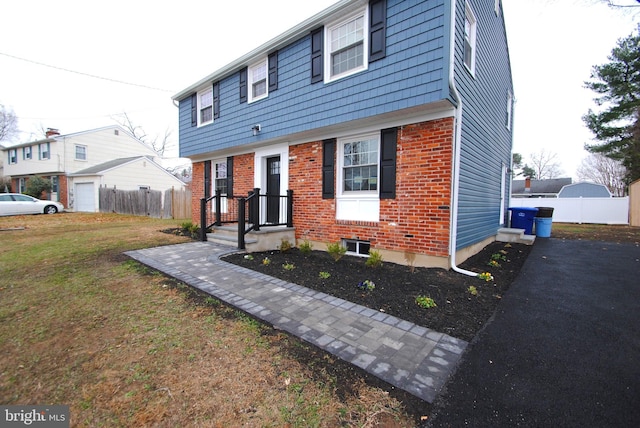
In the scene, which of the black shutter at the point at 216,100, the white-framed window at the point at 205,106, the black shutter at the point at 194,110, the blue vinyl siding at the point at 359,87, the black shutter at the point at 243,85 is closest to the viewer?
the blue vinyl siding at the point at 359,87

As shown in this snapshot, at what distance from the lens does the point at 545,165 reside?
41719mm

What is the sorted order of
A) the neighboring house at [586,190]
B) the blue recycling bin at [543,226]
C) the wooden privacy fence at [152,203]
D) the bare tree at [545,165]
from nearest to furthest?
the blue recycling bin at [543,226]
the wooden privacy fence at [152,203]
the neighboring house at [586,190]
the bare tree at [545,165]

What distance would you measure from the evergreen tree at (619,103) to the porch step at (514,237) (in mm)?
11543

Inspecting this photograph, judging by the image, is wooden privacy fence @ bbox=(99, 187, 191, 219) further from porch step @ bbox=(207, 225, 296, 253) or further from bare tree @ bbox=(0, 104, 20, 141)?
bare tree @ bbox=(0, 104, 20, 141)

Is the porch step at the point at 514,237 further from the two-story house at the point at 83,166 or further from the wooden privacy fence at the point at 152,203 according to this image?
the two-story house at the point at 83,166

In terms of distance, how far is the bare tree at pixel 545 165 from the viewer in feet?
136

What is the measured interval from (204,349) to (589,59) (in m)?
23.0

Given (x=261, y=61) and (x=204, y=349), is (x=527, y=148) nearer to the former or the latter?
(x=261, y=61)

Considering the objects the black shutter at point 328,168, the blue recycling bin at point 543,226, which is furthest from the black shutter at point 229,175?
the blue recycling bin at point 543,226

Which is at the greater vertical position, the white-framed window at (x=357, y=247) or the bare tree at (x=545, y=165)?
the bare tree at (x=545, y=165)

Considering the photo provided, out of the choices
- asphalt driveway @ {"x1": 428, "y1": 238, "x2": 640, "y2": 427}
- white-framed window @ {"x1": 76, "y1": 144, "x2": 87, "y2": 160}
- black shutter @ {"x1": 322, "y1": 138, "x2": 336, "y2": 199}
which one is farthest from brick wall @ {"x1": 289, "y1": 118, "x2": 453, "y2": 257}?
white-framed window @ {"x1": 76, "y1": 144, "x2": 87, "y2": 160}

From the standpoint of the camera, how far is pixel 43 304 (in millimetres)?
3607

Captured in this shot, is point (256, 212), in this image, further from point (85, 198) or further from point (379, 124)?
point (85, 198)

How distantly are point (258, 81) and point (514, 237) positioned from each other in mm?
9435
